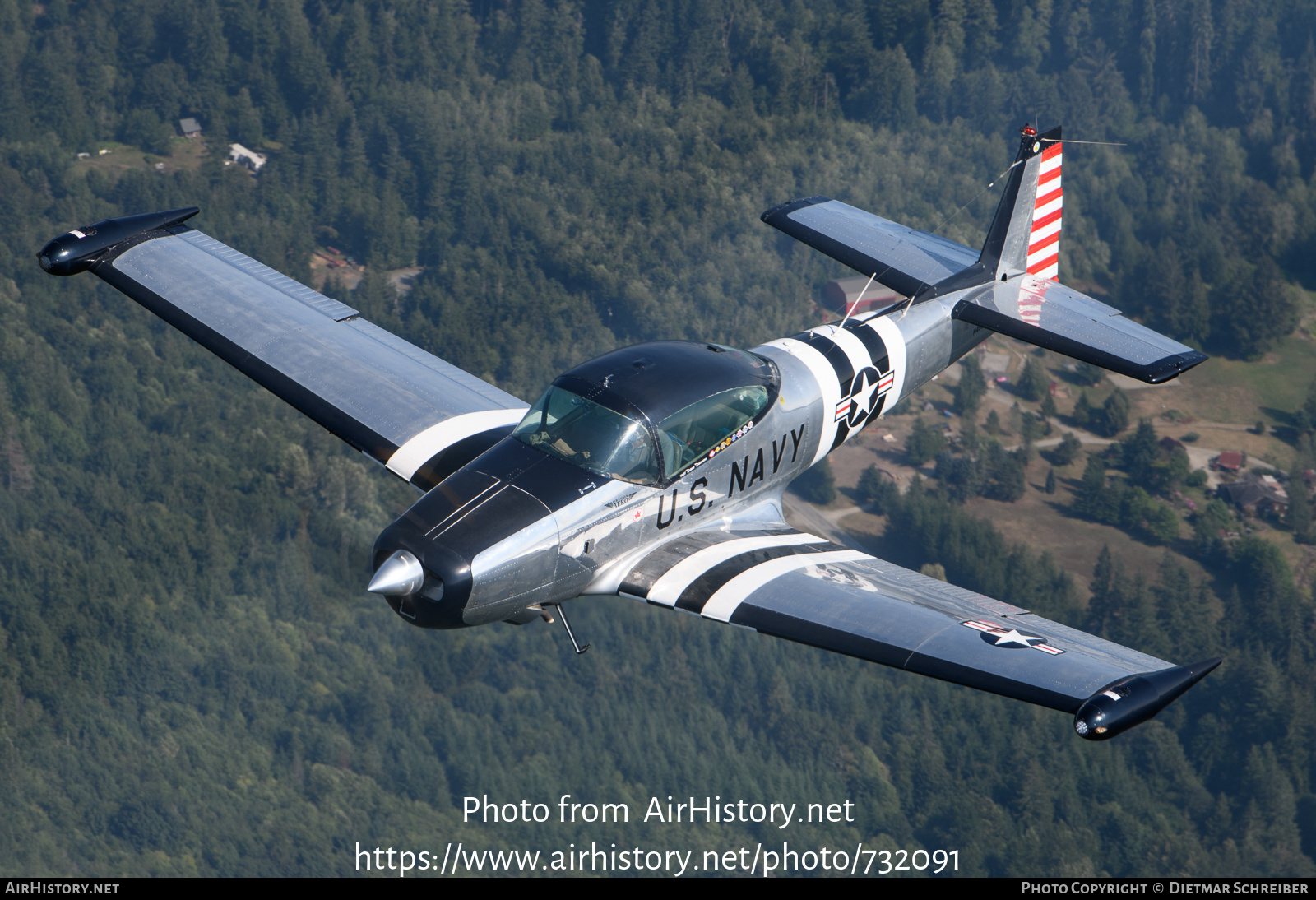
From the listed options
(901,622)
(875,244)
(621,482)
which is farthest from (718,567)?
(875,244)

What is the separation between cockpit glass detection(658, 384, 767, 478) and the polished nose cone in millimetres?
4553

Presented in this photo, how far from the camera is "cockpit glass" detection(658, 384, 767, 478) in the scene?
66.2 ft

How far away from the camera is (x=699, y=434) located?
2070 cm

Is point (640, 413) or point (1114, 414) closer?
point (640, 413)

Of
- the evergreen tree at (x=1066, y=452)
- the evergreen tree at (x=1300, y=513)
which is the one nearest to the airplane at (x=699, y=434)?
the evergreen tree at (x=1066, y=452)

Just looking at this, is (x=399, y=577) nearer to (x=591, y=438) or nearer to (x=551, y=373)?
(x=591, y=438)

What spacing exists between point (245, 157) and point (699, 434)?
132 meters

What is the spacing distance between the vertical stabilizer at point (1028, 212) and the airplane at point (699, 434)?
5cm

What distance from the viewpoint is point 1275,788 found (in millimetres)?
93000

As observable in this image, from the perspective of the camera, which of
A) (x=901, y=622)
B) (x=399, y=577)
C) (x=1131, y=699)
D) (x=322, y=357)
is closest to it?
(x=1131, y=699)

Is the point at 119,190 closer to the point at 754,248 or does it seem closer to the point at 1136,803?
the point at 754,248

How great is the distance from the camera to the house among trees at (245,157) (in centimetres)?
13750

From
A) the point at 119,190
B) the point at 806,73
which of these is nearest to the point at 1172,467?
the point at 806,73

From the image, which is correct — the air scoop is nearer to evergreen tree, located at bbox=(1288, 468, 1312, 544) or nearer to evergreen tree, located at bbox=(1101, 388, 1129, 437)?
evergreen tree, located at bbox=(1101, 388, 1129, 437)
